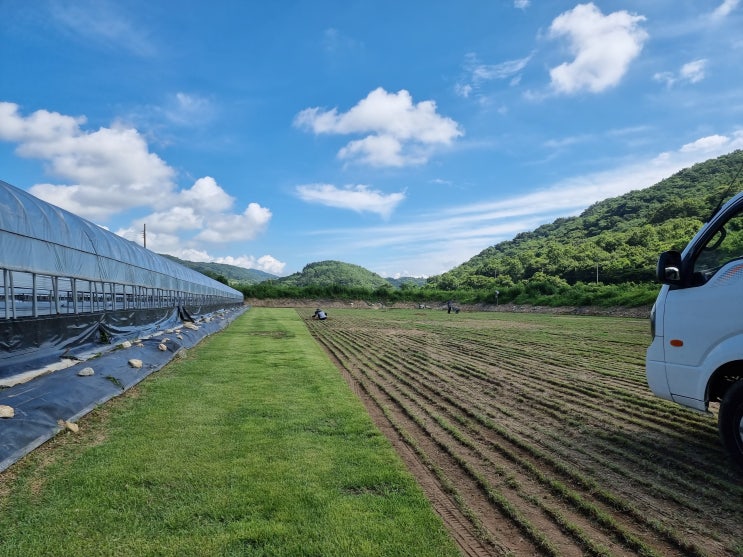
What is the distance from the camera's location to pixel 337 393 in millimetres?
8141

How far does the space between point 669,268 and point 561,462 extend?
2459 millimetres

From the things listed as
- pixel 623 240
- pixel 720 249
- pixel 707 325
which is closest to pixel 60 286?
pixel 707 325

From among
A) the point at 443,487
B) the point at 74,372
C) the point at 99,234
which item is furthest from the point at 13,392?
the point at 99,234

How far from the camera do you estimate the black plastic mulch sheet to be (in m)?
4.57

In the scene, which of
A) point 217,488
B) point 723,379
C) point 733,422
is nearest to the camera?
point 217,488

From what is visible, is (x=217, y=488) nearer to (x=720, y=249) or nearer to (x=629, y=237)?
(x=720, y=249)

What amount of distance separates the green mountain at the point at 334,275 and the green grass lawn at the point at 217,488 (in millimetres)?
139158

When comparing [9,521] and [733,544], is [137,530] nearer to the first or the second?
[9,521]

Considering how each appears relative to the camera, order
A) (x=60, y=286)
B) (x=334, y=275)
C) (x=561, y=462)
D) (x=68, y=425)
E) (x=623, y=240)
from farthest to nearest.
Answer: (x=334, y=275) < (x=623, y=240) < (x=60, y=286) < (x=68, y=425) < (x=561, y=462)

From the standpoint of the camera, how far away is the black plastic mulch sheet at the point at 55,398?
4.57m

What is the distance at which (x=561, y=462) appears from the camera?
496 cm

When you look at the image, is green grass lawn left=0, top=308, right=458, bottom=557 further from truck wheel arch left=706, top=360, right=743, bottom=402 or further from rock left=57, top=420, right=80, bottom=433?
truck wheel arch left=706, top=360, right=743, bottom=402

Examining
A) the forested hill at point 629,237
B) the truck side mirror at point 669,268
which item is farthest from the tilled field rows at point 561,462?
the forested hill at point 629,237

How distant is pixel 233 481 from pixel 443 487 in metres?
1.98
